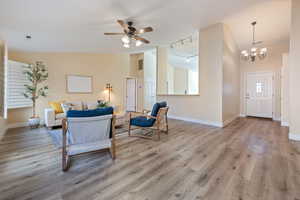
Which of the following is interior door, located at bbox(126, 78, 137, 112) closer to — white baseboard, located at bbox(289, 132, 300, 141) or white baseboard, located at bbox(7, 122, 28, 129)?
white baseboard, located at bbox(7, 122, 28, 129)

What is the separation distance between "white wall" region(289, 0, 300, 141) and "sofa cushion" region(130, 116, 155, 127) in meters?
3.20

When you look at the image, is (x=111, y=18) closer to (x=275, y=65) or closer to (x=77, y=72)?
(x=77, y=72)

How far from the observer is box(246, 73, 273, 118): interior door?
5906 mm

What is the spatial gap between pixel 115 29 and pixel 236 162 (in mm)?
4120

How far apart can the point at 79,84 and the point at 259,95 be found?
7.70 meters

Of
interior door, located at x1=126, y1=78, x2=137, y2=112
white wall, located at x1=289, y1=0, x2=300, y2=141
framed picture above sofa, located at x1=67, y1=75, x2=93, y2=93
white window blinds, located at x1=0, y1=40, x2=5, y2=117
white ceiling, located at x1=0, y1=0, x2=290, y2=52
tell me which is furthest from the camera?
interior door, located at x1=126, y1=78, x2=137, y2=112

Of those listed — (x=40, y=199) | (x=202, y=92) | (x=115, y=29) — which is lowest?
(x=40, y=199)

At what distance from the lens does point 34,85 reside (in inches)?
180

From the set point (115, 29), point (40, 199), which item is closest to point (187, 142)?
point (40, 199)

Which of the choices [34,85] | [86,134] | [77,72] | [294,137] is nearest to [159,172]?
[86,134]

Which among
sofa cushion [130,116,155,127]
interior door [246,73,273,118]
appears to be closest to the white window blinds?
sofa cushion [130,116,155,127]

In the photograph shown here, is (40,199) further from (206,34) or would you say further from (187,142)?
(206,34)

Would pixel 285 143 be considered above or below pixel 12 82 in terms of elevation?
below

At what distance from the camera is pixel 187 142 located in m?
3.04
